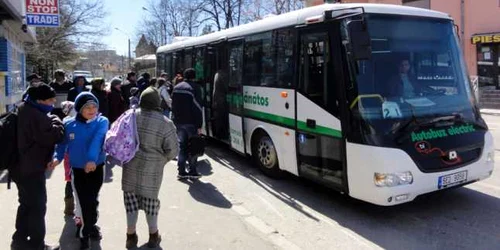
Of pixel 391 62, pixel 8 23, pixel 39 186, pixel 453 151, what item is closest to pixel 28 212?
pixel 39 186

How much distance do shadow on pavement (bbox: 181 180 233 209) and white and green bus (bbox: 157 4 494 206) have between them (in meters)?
1.11

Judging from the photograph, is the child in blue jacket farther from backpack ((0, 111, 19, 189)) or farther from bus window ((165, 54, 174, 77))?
bus window ((165, 54, 174, 77))

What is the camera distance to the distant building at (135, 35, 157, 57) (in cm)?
5972

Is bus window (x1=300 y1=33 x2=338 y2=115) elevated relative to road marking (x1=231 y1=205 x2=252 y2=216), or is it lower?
elevated

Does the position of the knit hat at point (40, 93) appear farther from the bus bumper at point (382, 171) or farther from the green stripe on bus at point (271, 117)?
the green stripe on bus at point (271, 117)

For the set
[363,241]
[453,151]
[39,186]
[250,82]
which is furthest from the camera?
[250,82]

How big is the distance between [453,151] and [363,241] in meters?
1.59

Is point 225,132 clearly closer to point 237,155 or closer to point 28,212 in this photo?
point 237,155

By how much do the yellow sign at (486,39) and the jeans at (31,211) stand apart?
21804 millimetres

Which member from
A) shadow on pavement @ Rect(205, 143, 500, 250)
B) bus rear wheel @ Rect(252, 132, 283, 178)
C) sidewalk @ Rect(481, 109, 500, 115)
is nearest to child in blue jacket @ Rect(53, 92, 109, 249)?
shadow on pavement @ Rect(205, 143, 500, 250)

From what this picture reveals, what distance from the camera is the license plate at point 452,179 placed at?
5.07m

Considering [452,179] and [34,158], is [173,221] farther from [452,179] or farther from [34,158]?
[452,179]

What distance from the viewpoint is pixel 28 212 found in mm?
4047

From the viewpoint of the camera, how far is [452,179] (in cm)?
516
